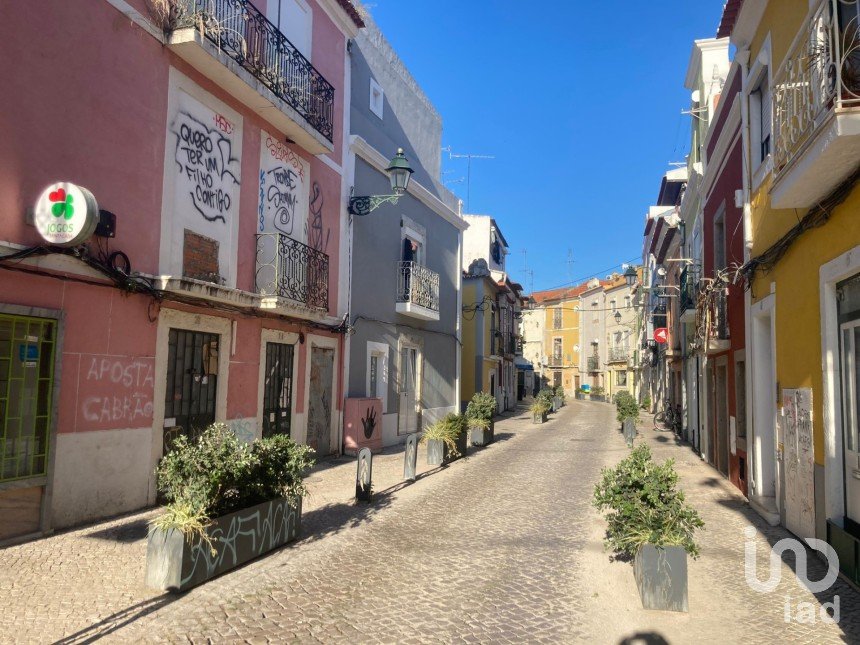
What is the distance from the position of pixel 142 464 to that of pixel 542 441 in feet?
41.8

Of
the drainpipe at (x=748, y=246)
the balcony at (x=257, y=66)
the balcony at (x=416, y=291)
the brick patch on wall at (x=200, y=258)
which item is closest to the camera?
the balcony at (x=257, y=66)

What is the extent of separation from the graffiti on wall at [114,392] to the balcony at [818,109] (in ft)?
25.5

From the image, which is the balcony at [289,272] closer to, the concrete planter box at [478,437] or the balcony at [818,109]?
the concrete planter box at [478,437]

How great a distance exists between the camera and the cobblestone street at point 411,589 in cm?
451

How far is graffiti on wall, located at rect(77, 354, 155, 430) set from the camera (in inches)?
284

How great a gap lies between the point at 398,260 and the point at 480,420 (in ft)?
15.9

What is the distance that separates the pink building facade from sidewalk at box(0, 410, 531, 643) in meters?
0.52

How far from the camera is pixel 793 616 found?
195 inches

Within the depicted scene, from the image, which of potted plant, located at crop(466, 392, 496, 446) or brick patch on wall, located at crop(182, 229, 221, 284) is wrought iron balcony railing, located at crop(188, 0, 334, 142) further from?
potted plant, located at crop(466, 392, 496, 446)

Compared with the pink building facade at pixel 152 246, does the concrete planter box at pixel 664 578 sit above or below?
below

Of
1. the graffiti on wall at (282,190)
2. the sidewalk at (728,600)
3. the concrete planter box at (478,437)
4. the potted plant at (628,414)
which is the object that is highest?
the graffiti on wall at (282,190)

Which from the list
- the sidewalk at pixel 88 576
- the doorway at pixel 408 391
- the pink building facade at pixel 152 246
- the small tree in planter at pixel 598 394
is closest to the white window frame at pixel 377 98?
the pink building facade at pixel 152 246

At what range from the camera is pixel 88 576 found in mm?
5398

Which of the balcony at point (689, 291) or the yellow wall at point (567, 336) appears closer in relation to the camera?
the balcony at point (689, 291)
